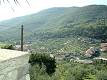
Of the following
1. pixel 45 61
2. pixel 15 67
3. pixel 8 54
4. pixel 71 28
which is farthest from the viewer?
pixel 71 28

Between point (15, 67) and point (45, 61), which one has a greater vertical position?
point (15, 67)

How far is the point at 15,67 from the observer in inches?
104

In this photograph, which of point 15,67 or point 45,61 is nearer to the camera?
point 15,67

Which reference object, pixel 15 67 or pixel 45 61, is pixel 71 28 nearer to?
pixel 45 61

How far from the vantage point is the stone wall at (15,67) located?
2.56 m

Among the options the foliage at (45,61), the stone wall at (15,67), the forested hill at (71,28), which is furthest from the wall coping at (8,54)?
the forested hill at (71,28)

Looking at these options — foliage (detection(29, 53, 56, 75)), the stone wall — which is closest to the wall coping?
the stone wall

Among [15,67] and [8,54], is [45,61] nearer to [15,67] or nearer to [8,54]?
[8,54]

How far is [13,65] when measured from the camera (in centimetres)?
263

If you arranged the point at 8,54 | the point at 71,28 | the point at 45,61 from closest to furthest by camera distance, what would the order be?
the point at 8,54 < the point at 45,61 < the point at 71,28

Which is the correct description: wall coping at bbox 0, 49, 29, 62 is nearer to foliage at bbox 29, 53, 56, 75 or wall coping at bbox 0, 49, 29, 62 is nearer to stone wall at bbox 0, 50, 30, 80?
stone wall at bbox 0, 50, 30, 80

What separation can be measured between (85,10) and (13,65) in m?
159

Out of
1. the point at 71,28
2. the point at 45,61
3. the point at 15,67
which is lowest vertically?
the point at 71,28

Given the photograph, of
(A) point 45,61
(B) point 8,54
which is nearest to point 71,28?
(A) point 45,61
